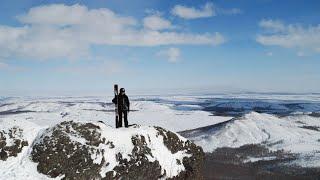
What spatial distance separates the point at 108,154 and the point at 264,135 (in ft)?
478

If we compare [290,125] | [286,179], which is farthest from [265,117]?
[286,179]

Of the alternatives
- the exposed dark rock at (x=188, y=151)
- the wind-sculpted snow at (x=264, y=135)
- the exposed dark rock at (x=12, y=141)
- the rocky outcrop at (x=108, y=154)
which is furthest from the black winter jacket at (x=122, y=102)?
the wind-sculpted snow at (x=264, y=135)

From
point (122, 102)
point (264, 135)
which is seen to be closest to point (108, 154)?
point (122, 102)

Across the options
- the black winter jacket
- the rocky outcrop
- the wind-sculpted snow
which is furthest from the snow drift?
the wind-sculpted snow

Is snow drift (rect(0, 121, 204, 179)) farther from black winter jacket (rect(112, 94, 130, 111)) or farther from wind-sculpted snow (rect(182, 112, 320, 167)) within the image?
wind-sculpted snow (rect(182, 112, 320, 167))

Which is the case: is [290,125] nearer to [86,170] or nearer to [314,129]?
[314,129]

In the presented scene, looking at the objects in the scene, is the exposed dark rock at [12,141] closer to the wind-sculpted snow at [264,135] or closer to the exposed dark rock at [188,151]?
the exposed dark rock at [188,151]

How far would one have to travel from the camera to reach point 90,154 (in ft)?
90.0

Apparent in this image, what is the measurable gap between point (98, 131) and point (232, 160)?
101 m

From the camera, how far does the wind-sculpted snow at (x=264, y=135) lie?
478ft

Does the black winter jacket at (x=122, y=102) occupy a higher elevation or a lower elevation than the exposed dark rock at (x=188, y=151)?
higher

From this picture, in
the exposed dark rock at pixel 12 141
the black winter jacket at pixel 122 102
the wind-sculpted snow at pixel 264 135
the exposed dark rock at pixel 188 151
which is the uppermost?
the black winter jacket at pixel 122 102

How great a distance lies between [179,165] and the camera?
3023 cm

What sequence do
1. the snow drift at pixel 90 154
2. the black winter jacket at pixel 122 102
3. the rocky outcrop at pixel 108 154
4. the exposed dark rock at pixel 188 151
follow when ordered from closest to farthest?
the snow drift at pixel 90 154 < the rocky outcrop at pixel 108 154 < the exposed dark rock at pixel 188 151 < the black winter jacket at pixel 122 102
